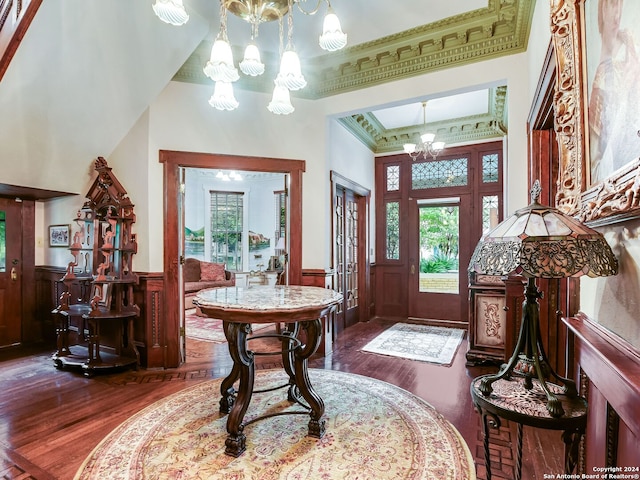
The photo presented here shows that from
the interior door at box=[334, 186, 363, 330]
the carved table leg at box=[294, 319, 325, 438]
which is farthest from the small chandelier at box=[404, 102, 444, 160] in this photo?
the carved table leg at box=[294, 319, 325, 438]

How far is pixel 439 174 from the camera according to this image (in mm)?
5621

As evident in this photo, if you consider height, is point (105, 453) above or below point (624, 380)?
below

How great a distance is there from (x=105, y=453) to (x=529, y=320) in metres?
2.44

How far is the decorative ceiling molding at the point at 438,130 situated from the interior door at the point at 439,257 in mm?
1001

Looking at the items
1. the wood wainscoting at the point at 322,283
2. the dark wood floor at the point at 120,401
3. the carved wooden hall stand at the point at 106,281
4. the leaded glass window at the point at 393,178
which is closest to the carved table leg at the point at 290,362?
the dark wood floor at the point at 120,401

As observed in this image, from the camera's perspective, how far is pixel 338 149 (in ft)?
14.9

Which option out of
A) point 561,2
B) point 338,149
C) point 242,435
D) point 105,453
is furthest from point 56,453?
point 338,149

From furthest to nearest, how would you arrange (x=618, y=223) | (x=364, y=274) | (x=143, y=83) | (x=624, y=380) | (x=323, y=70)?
1. (x=364, y=274)
2. (x=323, y=70)
3. (x=143, y=83)
4. (x=618, y=223)
5. (x=624, y=380)

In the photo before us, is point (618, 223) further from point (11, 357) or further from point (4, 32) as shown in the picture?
point (11, 357)

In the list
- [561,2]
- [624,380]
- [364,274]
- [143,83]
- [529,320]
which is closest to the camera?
[624,380]

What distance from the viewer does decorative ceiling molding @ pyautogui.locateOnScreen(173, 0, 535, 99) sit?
292cm

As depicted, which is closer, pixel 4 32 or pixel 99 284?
pixel 4 32

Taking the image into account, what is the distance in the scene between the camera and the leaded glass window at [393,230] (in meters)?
5.93

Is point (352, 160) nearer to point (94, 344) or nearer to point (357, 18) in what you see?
point (357, 18)
